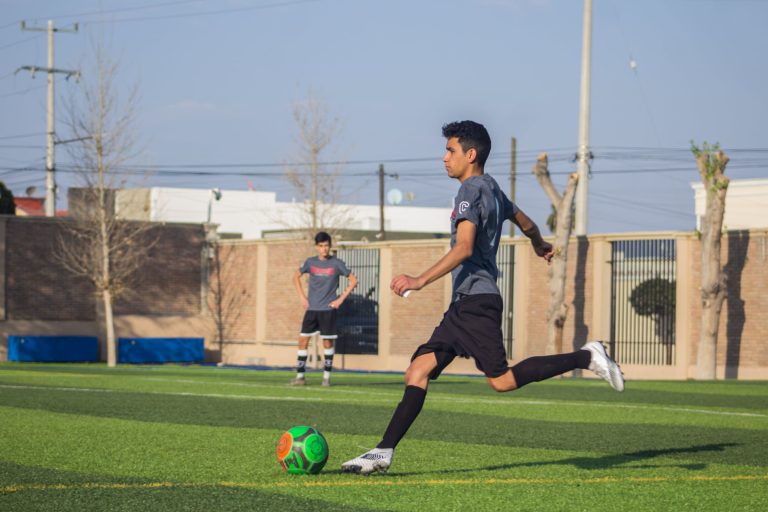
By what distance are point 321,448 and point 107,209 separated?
28.0m

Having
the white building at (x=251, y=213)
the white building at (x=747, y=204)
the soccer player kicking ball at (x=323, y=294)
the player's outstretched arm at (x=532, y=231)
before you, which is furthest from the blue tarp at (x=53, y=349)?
the white building at (x=251, y=213)

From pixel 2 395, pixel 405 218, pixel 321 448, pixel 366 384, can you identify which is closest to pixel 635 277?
pixel 366 384

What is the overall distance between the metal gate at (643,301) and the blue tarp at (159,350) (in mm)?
13983

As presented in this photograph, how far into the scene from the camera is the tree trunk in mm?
25203

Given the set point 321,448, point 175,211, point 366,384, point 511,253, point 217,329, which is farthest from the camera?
point 175,211

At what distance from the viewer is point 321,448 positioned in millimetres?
6691

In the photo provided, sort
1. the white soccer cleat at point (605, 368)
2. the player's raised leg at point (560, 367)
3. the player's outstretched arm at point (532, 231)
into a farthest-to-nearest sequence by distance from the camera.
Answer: the player's outstretched arm at point (532, 231), the white soccer cleat at point (605, 368), the player's raised leg at point (560, 367)

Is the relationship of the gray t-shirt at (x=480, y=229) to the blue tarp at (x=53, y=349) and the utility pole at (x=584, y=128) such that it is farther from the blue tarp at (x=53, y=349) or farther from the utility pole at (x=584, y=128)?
the blue tarp at (x=53, y=349)

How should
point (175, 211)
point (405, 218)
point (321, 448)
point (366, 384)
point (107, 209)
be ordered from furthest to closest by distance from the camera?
1. point (405, 218)
2. point (175, 211)
3. point (107, 209)
4. point (366, 384)
5. point (321, 448)

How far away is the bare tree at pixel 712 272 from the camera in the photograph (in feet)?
82.7

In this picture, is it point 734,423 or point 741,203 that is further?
point 741,203

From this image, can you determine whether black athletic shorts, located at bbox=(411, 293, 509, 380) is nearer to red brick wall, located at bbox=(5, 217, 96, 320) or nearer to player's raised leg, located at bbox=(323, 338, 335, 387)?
player's raised leg, located at bbox=(323, 338, 335, 387)

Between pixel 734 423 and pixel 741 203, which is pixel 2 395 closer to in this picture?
pixel 734 423

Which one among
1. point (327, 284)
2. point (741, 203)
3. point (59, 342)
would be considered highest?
point (741, 203)
